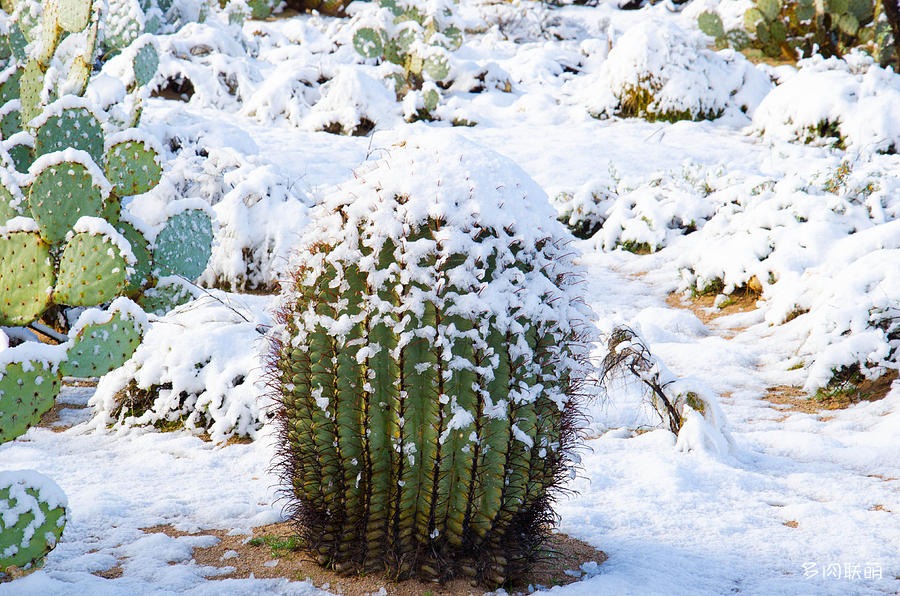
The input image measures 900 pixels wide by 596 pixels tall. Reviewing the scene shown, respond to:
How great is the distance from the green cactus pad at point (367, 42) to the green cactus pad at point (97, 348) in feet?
37.1

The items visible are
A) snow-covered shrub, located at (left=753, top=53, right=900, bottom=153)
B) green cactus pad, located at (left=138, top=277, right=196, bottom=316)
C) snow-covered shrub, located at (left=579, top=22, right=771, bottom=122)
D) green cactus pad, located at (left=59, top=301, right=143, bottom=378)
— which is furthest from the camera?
snow-covered shrub, located at (left=579, top=22, right=771, bottom=122)

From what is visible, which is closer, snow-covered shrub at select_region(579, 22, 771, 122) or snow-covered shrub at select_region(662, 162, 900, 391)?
snow-covered shrub at select_region(662, 162, 900, 391)

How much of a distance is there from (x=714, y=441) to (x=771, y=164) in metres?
6.82

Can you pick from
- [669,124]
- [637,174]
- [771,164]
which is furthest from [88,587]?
[669,124]

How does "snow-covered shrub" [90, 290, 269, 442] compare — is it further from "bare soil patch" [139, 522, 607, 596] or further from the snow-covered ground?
"bare soil patch" [139, 522, 607, 596]

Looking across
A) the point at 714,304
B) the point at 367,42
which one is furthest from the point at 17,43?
the point at 367,42

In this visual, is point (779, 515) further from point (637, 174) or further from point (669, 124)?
point (669, 124)

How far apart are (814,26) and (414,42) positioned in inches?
325

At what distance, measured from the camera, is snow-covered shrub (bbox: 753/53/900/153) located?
9.79m

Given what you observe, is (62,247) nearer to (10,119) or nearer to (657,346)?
(10,119)

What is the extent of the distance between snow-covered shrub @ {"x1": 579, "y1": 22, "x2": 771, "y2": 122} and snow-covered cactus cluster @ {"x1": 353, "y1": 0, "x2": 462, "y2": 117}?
2.63m

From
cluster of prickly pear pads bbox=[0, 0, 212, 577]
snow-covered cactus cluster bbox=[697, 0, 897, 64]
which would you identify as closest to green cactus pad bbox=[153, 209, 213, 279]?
cluster of prickly pear pads bbox=[0, 0, 212, 577]

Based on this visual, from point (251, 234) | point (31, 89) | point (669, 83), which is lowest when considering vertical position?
point (251, 234)

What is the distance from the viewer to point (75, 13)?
3.22m
